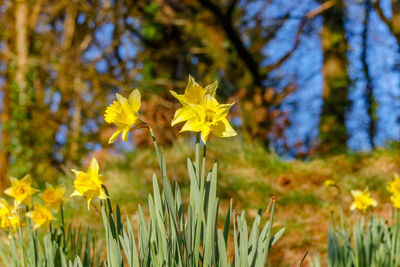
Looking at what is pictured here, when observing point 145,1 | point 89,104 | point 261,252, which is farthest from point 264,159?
point 145,1

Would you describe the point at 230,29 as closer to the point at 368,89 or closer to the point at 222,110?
the point at 368,89

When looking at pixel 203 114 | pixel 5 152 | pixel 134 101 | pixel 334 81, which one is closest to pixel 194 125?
pixel 203 114

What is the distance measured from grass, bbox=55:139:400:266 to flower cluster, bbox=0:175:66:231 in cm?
120

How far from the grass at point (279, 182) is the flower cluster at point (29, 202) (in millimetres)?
1204

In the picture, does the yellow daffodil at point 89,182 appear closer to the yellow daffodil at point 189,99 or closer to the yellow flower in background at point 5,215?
the yellow daffodil at point 189,99

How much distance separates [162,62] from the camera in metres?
8.11

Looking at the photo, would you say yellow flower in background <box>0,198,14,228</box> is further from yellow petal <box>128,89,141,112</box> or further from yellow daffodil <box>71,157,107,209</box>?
yellow petal <box>128,89,141,112</box>

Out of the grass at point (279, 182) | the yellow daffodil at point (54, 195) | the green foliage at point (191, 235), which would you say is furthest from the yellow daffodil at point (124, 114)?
the grass at point (279, 182)

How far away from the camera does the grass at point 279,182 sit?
124 inches

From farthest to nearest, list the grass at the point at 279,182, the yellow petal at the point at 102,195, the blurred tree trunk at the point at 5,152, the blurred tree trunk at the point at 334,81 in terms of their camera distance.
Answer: the blurred tree trunk at the point at 334,81
the blurred tree trunk at the point at 5,152
the grass at the point at 279,182
the yellow petal at the point at 102,195

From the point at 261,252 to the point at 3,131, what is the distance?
6039 millimetres

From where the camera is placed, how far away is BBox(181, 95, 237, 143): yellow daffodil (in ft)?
3.40

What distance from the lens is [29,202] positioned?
1586mm

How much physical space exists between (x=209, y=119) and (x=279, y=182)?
3.08 m
